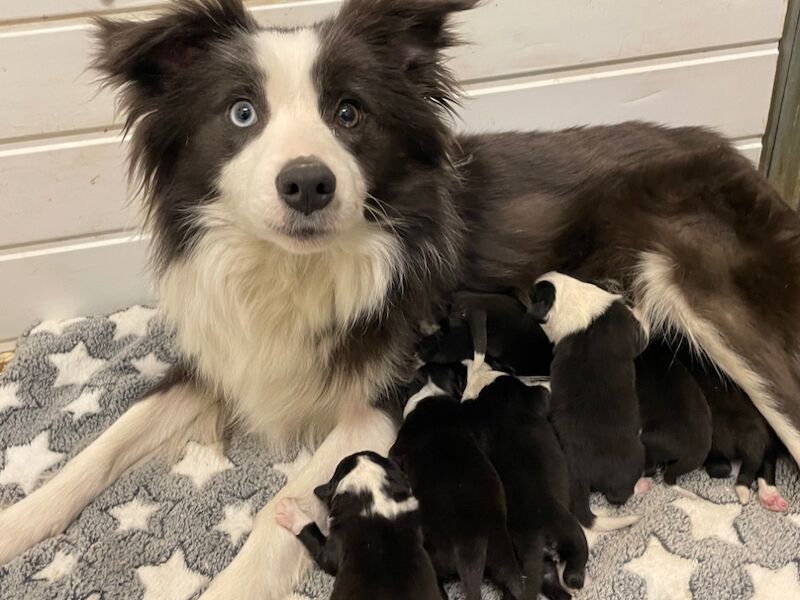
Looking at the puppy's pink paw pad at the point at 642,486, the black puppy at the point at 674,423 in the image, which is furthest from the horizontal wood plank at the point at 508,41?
the puppy's pink paw pad at the point at 642,486

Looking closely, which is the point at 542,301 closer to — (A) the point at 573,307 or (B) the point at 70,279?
(A) the point at 573,307

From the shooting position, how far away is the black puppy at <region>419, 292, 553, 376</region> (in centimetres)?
226

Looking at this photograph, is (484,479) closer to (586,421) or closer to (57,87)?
(586,421)

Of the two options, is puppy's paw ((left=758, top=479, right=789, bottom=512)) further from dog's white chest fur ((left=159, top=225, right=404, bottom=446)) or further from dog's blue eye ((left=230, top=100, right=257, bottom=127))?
dog's blue eye ((left=230, top=100, right=257, bottom=127))

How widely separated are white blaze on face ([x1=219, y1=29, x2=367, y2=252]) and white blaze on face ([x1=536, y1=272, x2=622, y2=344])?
677 mm

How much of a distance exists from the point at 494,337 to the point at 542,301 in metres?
0.18

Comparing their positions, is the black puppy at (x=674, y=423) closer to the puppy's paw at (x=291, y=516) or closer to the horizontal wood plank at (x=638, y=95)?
the puppy's paw at (x=291, y=516)

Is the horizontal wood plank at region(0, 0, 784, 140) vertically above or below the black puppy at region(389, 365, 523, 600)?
above

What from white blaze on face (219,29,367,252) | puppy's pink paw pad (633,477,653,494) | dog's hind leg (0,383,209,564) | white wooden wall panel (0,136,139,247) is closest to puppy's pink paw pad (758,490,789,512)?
puppy's pink paw pad (633,477,653,494)

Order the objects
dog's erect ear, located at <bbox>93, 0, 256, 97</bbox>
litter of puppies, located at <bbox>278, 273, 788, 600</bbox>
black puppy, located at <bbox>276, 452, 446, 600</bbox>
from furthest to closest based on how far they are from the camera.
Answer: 1. dog's erect ear, located at <bbox>93, 0, 256, 97</bbox>
2. litter of puppies, located at <bbox>278, 273, 788, 600</bbox>
3. black puppy, located at <bbox>276, 452, 446, 600</bbox>

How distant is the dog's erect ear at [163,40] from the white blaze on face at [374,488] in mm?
1113

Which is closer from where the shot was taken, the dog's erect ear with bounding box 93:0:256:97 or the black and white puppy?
the dog's erect ear with bounding box 93:0:256:97

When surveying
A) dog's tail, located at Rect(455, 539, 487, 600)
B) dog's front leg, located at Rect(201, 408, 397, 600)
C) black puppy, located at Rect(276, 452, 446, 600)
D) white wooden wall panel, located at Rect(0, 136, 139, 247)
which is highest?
white wooden wall panel, located at Rect(0, 136, 139, 247)

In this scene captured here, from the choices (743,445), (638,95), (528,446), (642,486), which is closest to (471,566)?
(528,446)
